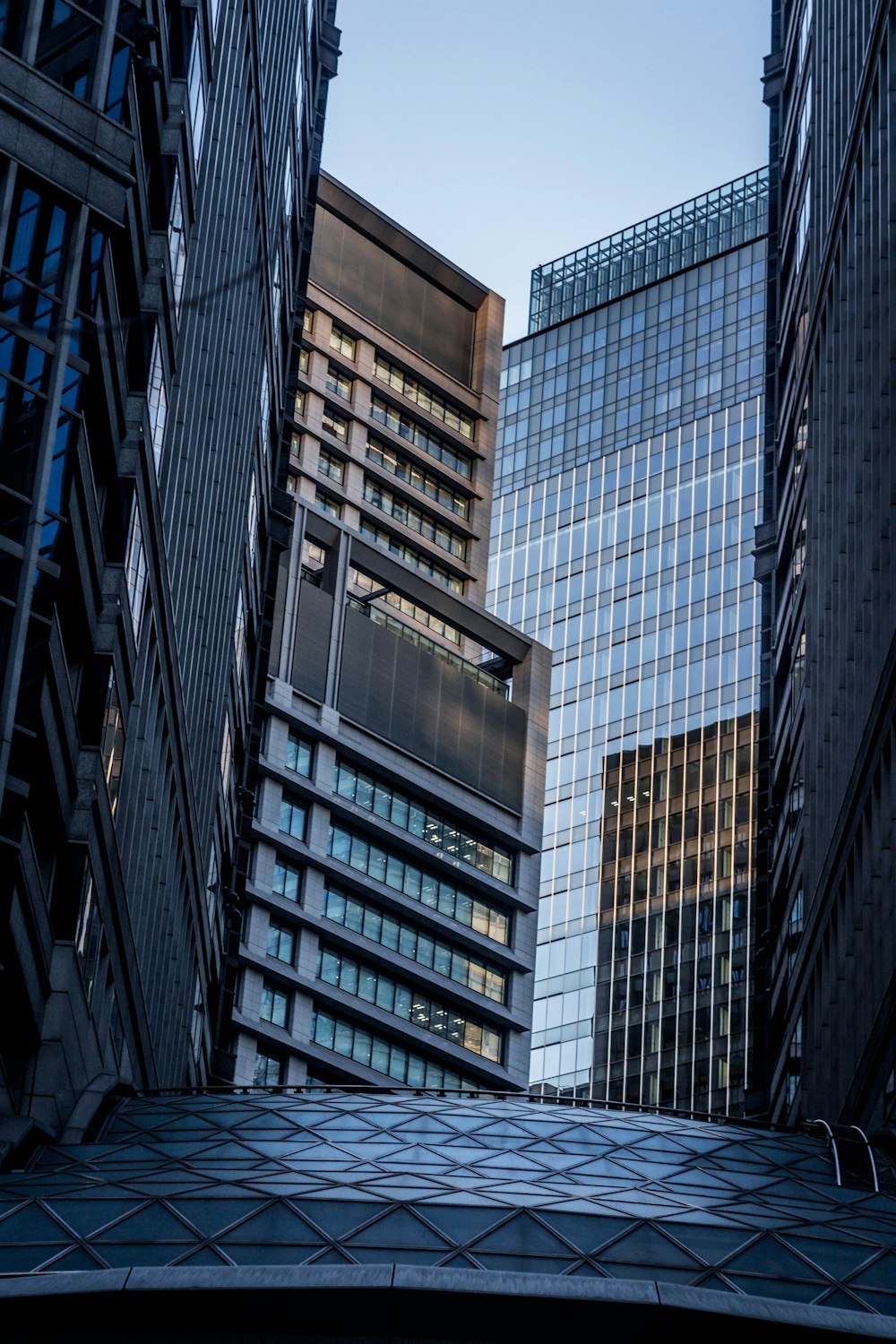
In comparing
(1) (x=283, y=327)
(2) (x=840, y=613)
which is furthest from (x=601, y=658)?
(2) (x=840, y=613)

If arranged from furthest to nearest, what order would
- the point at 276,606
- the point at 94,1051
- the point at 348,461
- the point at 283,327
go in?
1. the point at 348,461
2. the point at 276,606
3. the point at 283,327
4. the point at 94,1051

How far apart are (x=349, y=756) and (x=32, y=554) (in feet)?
Result: 285

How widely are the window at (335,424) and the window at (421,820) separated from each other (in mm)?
33013

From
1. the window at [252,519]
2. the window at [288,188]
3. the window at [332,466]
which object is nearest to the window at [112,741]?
the window at [252,519]

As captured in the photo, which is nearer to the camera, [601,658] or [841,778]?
[841,778]

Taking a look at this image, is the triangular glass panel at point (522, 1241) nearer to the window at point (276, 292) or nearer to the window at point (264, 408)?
the window at point (264, 408)

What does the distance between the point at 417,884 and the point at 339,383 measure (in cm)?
4355

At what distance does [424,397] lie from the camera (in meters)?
170

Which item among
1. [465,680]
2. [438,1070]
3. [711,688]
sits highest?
[711,688]

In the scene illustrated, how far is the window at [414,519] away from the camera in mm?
161875

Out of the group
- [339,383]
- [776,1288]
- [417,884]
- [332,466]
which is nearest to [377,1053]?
[417,884]

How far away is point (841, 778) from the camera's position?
83.6m

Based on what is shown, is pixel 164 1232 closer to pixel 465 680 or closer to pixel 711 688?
pixel 465 680

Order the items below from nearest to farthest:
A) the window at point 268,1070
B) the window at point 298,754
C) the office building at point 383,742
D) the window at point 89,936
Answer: the window at point 89,936 → the window at point 268,1070 → the office building at point 383,742 → the window at point 298,754
